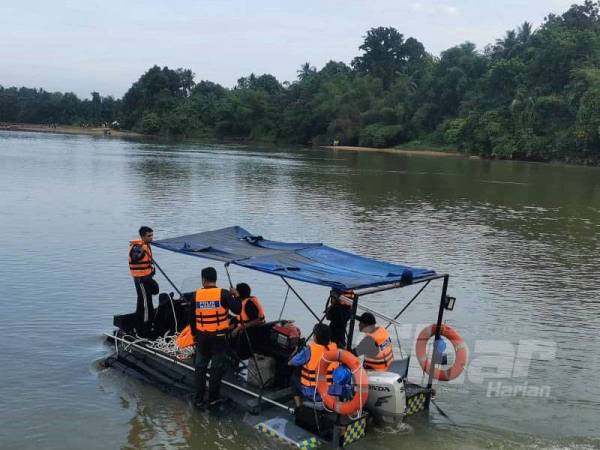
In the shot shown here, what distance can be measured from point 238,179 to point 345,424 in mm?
36797

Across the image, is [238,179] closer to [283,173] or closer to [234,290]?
[283,173]

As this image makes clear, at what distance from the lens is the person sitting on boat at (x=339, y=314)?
9.35 m

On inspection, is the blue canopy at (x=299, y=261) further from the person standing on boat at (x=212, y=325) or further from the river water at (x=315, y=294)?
the river water at (x=315, y=294)

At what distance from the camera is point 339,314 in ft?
30.9

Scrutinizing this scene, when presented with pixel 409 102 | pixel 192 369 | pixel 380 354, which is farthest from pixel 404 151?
pixel 380 354

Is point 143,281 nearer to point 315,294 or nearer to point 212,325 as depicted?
point 212,325

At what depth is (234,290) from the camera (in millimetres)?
9602

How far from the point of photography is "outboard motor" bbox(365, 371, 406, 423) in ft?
26.3

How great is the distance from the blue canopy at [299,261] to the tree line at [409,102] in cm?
6408

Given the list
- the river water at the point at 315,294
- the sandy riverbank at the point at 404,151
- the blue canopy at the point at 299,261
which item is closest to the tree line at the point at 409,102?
the sandy riverbank at the point at 404,151

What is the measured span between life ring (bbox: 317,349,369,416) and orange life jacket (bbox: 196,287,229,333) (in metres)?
1.64

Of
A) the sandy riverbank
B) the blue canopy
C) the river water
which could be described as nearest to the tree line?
the sandy riverbank

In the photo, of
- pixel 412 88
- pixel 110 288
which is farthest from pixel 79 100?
pixel 110 288

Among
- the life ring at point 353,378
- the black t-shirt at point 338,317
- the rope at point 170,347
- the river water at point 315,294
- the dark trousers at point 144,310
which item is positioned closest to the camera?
Result: the life ring at point 353,378
